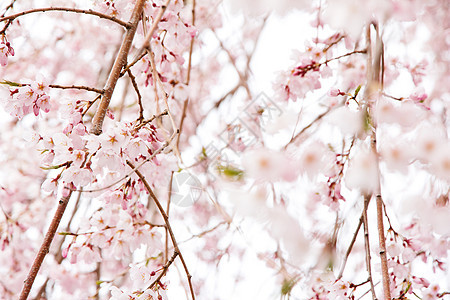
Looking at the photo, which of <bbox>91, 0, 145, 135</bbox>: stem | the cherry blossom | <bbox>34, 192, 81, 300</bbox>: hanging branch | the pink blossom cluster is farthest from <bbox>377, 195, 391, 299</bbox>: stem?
<bbox>34, 192, 81, 300</bbox>: hanging branch

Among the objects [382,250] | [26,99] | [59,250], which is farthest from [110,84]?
[59,250]

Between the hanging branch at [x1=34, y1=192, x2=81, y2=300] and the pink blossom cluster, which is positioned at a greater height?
the hanging branch at [x1=34, y1=192, x2=81, y2=300]

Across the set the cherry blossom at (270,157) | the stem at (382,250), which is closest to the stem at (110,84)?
the cherry blossom at (270,157)

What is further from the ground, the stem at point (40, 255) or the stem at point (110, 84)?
the stem at point (110, 84)

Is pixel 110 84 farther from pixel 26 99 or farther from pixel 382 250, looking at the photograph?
pixel 382 250

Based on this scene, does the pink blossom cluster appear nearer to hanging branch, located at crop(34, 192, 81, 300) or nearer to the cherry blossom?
the cherry blossom

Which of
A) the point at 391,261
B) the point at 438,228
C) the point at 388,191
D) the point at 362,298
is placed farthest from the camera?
the point at 388,191

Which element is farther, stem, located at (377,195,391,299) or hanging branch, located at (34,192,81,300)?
hanging branch, located at (34,192,81,300)

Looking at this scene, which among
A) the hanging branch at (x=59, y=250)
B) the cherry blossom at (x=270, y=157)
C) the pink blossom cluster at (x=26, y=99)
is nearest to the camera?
the cherry blossom at (x=270, y=157)

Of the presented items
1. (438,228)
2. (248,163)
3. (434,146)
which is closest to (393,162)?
(434,146)

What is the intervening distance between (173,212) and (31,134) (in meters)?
2.13

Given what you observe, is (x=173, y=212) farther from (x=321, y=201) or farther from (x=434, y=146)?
(x=434, y=146)

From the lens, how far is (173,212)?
3371mm

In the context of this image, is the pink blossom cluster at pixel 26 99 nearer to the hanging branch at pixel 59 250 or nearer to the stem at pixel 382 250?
the stem at pixel 382 250
